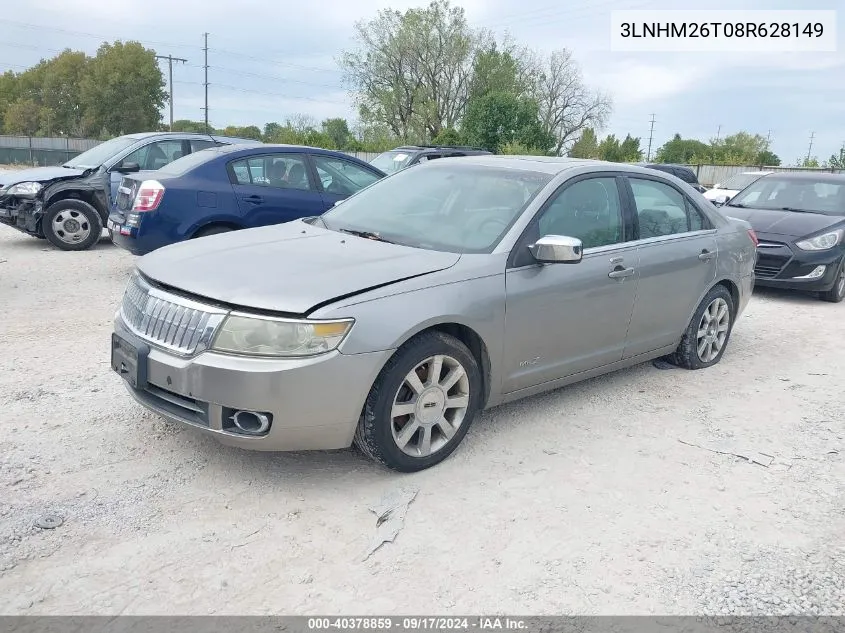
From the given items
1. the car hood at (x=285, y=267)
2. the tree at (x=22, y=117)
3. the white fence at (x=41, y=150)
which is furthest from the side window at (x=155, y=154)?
the tree at (x=22, y=117)

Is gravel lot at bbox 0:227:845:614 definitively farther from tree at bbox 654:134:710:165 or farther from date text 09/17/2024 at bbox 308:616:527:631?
tree at bbox 654:134:710:165

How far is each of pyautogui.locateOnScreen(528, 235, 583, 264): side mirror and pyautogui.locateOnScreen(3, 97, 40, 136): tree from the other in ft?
245

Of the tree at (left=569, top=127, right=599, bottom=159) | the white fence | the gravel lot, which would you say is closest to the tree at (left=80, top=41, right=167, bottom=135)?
the white fence

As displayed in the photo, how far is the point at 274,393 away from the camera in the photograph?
3.19 meters

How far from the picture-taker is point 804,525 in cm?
340

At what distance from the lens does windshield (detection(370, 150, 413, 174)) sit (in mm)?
15656

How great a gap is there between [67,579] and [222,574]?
58 centimetres

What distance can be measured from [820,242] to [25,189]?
Answer: 1023 centimetres

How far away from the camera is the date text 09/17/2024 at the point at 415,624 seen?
2574 millimetres

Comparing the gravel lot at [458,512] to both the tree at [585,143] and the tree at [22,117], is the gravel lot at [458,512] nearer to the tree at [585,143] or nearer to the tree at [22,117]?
the tree at [585,143]

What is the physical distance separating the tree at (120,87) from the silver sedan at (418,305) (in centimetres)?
6860

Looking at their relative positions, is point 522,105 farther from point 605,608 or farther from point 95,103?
point 95,103

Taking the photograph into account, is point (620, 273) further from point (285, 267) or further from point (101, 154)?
point (101, 154)

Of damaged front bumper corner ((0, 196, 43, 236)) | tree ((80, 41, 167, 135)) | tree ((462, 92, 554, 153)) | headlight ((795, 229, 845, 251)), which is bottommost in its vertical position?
damaged front bumper corner ((0, 196, 43, 236))
